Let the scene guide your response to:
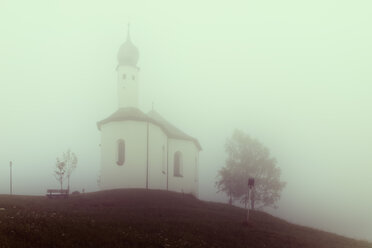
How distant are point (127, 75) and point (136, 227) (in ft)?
97.2

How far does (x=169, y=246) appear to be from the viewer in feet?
60.5

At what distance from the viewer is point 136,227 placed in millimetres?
21344

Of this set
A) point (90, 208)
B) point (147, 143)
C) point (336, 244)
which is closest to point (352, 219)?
point (147, 143)

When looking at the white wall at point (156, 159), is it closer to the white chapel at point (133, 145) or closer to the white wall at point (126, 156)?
the white chapel at point (133, 145)

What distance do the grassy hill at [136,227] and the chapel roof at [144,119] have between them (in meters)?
9.64

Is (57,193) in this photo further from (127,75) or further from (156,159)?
(127,75)

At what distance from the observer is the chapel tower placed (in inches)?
1921

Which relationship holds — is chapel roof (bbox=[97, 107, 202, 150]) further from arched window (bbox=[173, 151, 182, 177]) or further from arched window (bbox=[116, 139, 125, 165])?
arched window (bbox=[116, 139, 125, 165])

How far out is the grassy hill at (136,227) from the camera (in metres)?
16.5

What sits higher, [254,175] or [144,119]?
[144,119]

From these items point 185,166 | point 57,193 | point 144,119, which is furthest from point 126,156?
point 185,166

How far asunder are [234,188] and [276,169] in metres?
6.13

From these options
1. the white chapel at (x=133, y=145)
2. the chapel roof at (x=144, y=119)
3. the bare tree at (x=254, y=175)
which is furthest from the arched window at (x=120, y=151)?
the bare tree at (x=254, y=175)

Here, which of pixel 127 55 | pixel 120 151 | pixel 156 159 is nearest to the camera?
pixel 120 151
